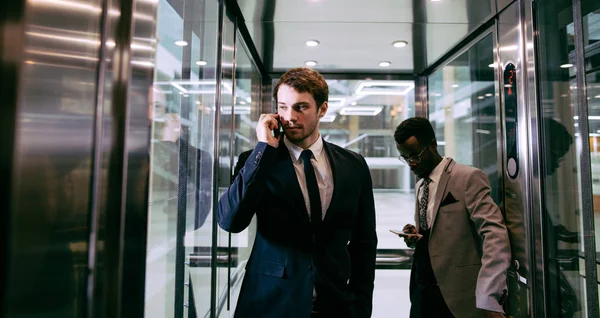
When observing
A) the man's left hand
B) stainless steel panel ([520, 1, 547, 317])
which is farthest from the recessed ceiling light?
the man's left hand

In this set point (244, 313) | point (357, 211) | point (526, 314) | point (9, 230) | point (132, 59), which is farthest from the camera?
point (526, 314)

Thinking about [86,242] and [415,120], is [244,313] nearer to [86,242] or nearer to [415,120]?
[86,242]

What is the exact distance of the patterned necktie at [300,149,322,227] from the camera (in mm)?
1400

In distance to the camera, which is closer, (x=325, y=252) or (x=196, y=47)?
(x=325, y=252)

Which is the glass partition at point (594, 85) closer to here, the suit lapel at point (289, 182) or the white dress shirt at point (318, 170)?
the white dress shirt at point (318, 170)

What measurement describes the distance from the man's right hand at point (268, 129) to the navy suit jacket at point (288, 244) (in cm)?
3

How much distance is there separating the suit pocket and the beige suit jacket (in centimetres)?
112

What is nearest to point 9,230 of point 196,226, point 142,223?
point 142,223

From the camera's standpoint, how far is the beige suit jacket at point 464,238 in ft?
6.29

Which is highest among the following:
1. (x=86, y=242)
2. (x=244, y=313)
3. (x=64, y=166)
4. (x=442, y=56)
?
(x=442, y=56)

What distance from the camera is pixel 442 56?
354cm

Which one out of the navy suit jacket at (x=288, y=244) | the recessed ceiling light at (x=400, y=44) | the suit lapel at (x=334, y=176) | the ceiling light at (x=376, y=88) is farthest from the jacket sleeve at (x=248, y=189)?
the ceiling light at (x=376, y=88)

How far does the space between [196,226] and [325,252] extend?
0.66 m

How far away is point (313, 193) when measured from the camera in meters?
1.42
